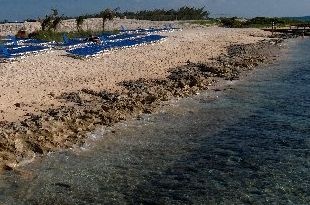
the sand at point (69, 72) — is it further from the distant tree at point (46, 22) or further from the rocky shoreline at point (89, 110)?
the distant tree at point (46, 22)

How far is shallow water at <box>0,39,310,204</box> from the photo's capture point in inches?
391

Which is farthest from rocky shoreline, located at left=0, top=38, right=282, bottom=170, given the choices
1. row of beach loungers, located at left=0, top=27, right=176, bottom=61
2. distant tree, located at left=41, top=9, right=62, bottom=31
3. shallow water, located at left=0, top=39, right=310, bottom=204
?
distant tree, located at left=41, top=9, right=62, bottom=31

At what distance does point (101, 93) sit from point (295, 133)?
25.1 ft

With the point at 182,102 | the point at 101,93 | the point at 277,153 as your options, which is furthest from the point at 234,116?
the point at 101,93

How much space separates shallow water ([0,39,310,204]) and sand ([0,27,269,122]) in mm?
3719

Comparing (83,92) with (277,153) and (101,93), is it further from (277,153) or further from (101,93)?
(277,153)

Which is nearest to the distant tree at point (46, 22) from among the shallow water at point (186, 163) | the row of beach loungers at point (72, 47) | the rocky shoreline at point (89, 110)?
the row of beach loungers at point (72, 47)

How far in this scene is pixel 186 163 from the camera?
466 inches

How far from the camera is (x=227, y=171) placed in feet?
37.0

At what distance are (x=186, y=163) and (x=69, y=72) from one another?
1164cm

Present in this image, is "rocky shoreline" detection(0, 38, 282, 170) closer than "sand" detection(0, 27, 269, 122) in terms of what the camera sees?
Yes

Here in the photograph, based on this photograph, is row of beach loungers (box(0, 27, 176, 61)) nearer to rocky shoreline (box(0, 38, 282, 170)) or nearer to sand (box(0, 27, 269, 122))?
sand (box(0, 27, 269, 122))

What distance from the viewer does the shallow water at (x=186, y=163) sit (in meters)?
9.93

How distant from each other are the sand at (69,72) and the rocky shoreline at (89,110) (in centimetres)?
74
